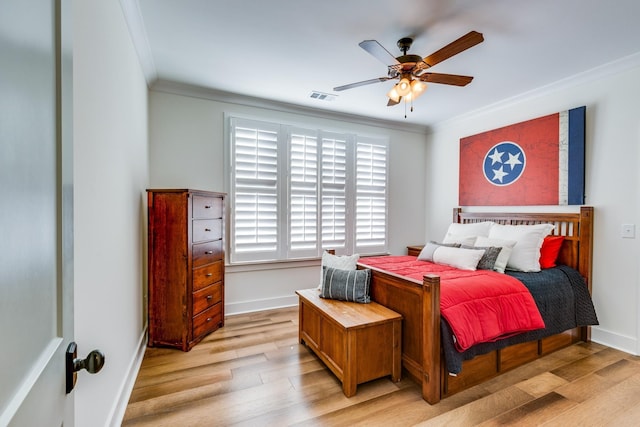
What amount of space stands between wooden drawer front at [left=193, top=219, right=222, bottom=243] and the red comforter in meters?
1.99

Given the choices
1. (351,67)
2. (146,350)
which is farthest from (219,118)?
(146,350)

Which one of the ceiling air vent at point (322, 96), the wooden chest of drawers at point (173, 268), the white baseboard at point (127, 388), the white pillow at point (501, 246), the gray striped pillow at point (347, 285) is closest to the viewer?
the white baseboard at point (127, 388)

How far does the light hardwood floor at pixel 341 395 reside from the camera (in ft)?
6.17

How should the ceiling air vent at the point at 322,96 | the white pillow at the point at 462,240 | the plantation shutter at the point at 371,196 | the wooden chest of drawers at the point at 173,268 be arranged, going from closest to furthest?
1. the wooden chest of drawers at the point at 173,268
2. the white pillow at the point at 462,240
3. the ceiling air vent at the point at 322,96
4. the plantation shutter at the point at 371,196

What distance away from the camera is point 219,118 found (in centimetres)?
361

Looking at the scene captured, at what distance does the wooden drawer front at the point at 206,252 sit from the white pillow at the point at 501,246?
9.21 feet

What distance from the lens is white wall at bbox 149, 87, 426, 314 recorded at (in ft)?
11.0

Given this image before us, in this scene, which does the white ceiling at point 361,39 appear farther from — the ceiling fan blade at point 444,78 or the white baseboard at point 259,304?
the white baseboard at point 259,304

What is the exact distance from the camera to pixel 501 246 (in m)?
2.97

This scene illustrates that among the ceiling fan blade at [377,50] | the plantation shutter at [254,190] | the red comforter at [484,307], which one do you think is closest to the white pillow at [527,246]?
the red comforter at [484,307]

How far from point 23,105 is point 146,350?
2.87 m

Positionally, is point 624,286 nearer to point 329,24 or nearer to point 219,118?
point 329,24

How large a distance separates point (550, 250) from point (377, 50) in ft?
8.93

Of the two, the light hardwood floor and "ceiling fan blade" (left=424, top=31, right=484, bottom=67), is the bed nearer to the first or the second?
the light hardwood floor
